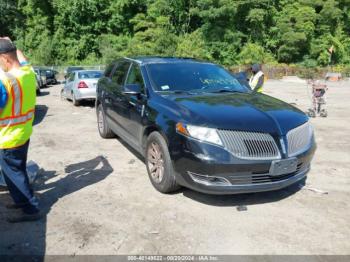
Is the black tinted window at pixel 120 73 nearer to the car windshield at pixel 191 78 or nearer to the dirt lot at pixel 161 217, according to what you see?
the car windshield at pixel 191 78

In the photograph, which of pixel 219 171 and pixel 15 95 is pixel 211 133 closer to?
pixel 219 171

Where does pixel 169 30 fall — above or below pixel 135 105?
below

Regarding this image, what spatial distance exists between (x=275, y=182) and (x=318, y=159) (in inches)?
113

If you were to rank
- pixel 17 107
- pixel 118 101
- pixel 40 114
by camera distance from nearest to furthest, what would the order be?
pixel 17 107
pixel 118 101
pixel 40 114

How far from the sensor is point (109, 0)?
5031 cm

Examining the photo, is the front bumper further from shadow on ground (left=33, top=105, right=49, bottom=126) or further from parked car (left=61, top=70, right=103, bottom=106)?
parked car (left=61, top=70, right=103, bottom=106)

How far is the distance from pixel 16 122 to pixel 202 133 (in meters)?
1.99

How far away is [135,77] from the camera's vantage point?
5.97 metres

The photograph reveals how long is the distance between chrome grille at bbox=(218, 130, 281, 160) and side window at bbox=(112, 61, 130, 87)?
9.46 feet

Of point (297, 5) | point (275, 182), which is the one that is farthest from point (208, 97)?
point (297, 5)

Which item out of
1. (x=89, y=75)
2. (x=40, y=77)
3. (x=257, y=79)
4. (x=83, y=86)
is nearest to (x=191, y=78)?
(x=257, y=79)

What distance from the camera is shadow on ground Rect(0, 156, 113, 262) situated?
3623 mm

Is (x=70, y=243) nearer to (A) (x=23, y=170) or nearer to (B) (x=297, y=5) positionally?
(A) (x=23, y=170)

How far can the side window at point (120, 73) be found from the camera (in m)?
6.50
